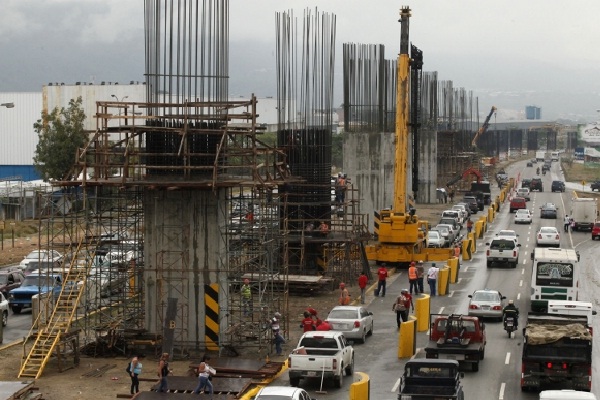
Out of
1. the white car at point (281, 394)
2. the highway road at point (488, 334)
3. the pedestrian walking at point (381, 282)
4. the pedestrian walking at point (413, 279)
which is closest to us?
the white car at point (281, 394)

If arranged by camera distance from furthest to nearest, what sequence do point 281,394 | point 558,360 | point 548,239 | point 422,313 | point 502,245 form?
point 548,239, point 502,245, point 422,313, point 558,360, point 281,394

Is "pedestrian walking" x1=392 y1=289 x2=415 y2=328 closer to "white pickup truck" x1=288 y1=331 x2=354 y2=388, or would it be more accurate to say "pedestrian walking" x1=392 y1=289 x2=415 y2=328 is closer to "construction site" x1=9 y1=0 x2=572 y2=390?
"construction site" x1=9 y1=0 x2=572 y2=390

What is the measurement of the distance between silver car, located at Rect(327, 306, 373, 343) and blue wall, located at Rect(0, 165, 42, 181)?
264ft

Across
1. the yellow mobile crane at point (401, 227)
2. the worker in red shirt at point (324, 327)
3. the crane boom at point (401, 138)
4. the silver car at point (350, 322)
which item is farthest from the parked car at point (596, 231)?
the worker in red shirt at point (324, 327)

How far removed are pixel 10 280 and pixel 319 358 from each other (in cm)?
2171

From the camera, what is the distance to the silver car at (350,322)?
112 ft

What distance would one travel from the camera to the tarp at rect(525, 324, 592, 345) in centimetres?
2634

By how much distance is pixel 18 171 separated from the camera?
11194 cm

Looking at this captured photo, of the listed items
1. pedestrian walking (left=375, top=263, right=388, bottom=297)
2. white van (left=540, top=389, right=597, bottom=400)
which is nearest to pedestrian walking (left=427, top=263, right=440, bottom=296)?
pedestrian walking (left=375, top=263, right=388, bottom=297)

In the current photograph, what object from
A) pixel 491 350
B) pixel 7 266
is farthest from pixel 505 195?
pixel 491 350

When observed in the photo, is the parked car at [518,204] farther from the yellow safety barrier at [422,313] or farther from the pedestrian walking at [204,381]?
the pedestrian walking at [204,381]

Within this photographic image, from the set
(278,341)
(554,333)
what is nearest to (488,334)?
(278,341)

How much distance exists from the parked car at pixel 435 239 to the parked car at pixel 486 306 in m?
22.6

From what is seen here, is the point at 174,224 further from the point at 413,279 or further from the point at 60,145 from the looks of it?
the point at 60,145
